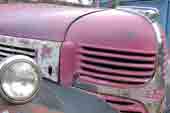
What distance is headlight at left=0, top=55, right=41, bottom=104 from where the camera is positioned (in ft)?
6.75

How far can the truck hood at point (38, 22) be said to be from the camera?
9.02 feet

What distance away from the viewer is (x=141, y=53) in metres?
2.74

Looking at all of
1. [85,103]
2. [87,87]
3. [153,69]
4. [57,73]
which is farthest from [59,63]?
[153,69]

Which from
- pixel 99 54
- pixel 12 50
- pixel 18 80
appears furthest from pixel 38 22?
pixel 18 80

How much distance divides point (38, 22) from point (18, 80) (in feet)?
2.73

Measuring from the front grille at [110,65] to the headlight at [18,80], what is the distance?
65 cm

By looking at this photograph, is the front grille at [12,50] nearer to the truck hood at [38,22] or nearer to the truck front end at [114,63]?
the truck hood at [38,22]

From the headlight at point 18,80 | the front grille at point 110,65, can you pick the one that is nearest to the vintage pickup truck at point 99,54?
the front grille at point 110,65

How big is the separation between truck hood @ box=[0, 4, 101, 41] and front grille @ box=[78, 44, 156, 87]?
22 centimetres

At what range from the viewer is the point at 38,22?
111 inches

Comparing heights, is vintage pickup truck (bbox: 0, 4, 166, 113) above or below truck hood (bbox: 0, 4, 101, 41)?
below

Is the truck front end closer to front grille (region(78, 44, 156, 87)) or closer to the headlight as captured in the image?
front grille (region(78, 44, 156, 87))

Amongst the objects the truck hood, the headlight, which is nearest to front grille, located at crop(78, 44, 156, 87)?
the truck hood

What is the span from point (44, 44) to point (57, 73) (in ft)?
0.71
